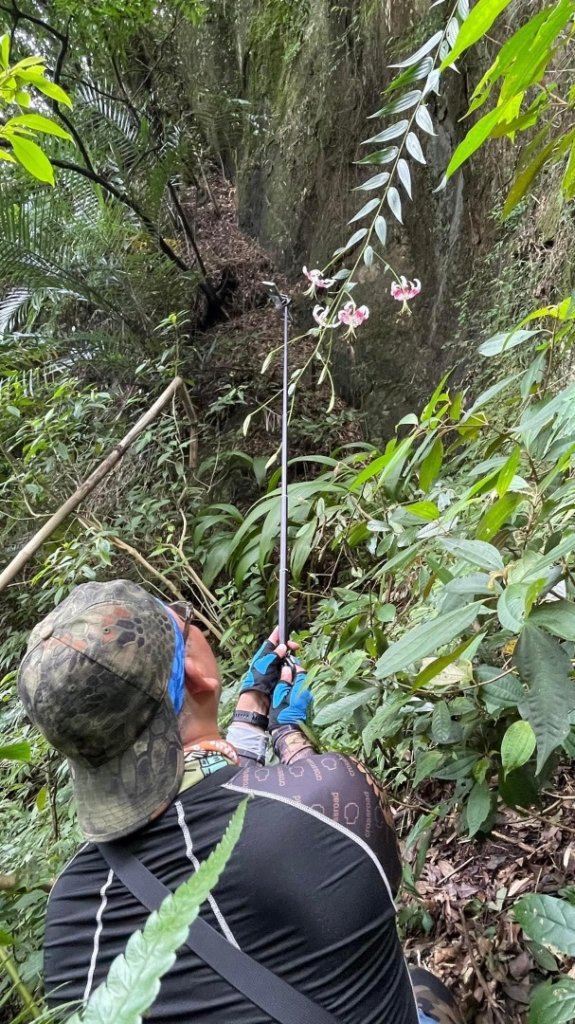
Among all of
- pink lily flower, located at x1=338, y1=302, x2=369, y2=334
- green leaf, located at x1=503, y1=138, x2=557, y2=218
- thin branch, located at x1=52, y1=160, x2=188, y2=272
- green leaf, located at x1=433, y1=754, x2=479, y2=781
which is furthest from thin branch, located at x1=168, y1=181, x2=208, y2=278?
green leaf, located at x1=433, y1=754, x2=479, y2=781

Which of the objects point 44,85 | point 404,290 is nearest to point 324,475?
point 404,290

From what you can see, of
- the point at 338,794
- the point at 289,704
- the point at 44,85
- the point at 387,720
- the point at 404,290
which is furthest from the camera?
the point at 404,290

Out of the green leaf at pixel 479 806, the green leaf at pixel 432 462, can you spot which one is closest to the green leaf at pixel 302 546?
the green leaf at pixel 432 462

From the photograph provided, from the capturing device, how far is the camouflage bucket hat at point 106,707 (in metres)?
0.83

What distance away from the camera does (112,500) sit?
331cm

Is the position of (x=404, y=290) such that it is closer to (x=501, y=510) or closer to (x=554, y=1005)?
(x=501, y=510)

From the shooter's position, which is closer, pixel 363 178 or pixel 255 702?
pixel 255 702

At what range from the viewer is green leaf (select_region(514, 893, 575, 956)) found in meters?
0.75

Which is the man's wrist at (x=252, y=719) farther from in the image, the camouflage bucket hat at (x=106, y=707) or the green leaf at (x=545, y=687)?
the green leaf at (x=545, y=687)

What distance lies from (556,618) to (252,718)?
32.4 inches

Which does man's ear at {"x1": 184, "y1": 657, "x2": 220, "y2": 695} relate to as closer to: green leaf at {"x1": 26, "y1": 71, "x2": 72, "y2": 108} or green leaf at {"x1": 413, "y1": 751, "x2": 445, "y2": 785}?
green leaf at {"x1": 413, "y1": 751, "x2": 445, "y2": 785}

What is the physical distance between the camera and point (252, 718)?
136cm

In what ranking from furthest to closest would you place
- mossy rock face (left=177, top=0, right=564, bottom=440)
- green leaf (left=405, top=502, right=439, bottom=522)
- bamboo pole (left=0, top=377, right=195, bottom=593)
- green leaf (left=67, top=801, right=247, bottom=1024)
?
1. mossy rock face (left=177, top=0, right=564, bottom=440)
2. bamboo pole (left=0, top=377, right=195, bottom=593)
3. green leaf (left=405, top=502, right=439, bottom=522)
4. green leaf (left=67, top=801, right=247, bottom=1024)

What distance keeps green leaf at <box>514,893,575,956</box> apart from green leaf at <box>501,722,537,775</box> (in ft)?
0.52
